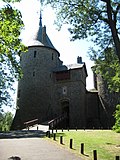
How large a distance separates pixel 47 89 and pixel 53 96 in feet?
5.57

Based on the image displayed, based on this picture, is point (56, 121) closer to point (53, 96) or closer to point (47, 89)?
point (53, 96)

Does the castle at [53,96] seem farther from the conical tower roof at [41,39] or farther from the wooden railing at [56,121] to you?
the wooden railing at [56,121]

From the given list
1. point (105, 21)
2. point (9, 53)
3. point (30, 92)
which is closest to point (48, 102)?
point (30, 92)

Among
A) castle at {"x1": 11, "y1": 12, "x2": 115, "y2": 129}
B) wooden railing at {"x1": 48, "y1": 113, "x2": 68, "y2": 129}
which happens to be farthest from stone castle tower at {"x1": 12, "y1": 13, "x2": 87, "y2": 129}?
wooden railing at {"x1": 48, "y1": 113, "x2": 68, "y2": 129}

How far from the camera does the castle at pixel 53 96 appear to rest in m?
39.6

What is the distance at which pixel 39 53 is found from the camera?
43.8 meters

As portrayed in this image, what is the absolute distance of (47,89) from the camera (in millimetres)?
42250

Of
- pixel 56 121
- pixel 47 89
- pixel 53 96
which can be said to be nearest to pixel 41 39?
pixel 47 89

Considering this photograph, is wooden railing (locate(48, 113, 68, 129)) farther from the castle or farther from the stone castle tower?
the stone castle tower

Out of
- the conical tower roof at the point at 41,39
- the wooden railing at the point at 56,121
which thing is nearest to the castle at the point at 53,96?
the conical tower roof at the point at 41,39

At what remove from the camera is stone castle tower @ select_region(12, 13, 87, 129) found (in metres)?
39.6

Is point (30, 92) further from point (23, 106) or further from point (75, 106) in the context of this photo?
point (75, 106)

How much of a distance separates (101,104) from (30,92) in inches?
514

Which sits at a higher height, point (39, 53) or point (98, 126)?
point (39, 53)
